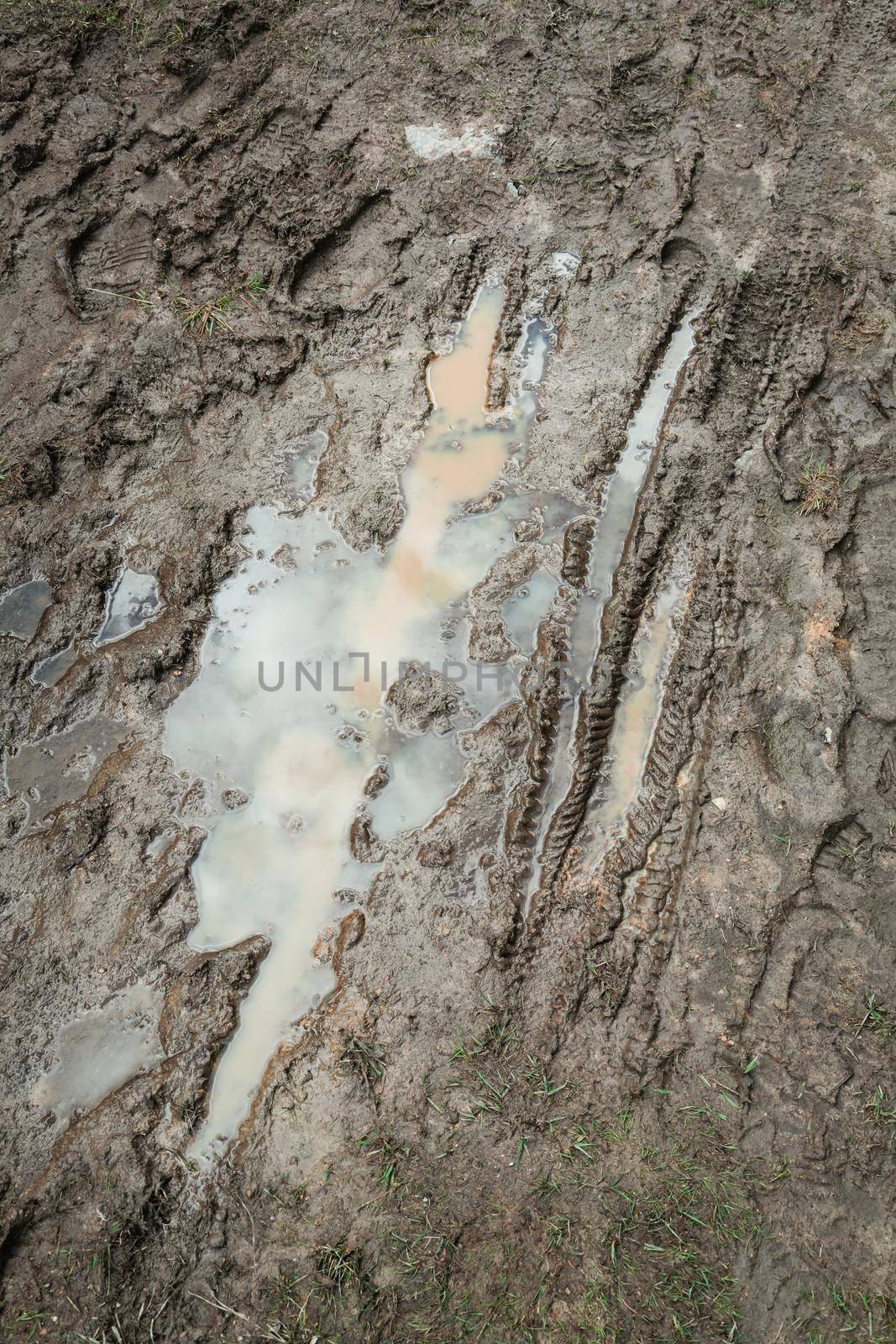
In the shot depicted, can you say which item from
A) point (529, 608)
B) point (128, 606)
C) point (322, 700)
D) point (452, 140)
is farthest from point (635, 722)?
point (452, 140)

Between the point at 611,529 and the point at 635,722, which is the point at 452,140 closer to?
the point at 611,529

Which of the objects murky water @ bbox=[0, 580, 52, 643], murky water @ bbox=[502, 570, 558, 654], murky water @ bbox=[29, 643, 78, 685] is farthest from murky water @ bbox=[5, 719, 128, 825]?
murky water @ bbox=[502, 570, 558, 654]

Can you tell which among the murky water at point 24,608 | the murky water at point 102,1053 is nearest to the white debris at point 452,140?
the murky water at point 24,608

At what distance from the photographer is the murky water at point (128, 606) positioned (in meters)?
3.92

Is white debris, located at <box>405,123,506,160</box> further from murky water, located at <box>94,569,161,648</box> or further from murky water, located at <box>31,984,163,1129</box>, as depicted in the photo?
murky water, located at <box>31,984,163,1129</box>

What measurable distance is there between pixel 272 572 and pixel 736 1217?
3.16 meters

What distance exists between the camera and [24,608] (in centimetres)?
395

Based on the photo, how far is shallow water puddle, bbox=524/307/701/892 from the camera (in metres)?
3.53

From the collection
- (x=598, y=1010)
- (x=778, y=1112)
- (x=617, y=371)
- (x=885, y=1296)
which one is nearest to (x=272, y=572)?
(x=617, y=371)

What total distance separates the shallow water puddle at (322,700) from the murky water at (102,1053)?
302mm

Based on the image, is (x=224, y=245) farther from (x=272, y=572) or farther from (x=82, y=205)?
(x=272, y=572)

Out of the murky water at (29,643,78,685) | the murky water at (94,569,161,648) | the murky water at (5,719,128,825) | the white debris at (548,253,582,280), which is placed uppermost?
the white debris at (548,253,582,280)

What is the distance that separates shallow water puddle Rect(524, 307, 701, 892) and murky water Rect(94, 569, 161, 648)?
1.97m

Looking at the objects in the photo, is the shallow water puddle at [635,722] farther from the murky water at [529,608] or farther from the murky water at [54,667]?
the murky water at [54,667]
